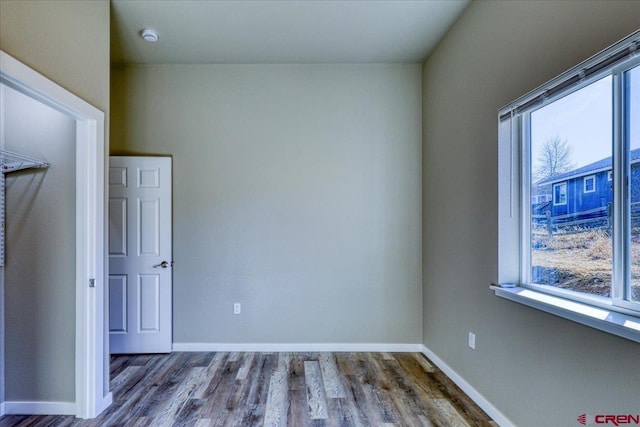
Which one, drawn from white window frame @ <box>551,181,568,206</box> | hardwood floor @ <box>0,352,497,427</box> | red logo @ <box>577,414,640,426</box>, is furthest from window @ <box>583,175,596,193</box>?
hardwood floor @ <box>0,352,497,427</box>

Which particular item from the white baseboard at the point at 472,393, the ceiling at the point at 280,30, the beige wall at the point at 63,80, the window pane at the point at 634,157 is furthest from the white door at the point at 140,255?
the window pane at the point at 634,157

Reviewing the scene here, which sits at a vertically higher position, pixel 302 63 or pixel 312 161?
pixel 302 63

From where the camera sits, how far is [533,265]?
2.04 meters

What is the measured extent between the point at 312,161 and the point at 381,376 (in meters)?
2.16

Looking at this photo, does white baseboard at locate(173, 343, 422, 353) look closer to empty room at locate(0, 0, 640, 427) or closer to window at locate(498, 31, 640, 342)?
empty room at locate(0, 0, 640, 427)

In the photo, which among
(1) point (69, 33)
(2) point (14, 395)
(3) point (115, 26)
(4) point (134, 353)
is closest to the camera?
(1) point (69, 33)

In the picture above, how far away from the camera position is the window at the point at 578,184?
1.38 meters

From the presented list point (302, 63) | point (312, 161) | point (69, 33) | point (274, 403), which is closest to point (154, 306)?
point (274, 403)

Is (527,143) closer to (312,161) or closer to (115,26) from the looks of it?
(312,161)

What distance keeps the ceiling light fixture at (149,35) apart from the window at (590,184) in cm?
335

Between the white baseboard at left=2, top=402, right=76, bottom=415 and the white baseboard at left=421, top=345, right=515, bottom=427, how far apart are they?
111 inches

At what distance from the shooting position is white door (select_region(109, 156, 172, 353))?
3283mm

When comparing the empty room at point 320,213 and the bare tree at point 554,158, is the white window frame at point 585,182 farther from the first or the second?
the bare tree at point 554,158

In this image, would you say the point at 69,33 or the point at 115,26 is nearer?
the point at 69,33
